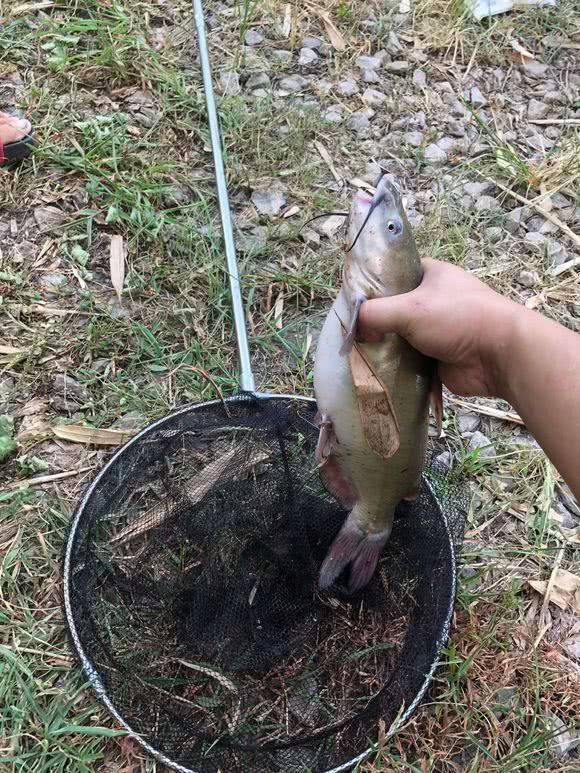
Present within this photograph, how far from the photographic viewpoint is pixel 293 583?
2439mm

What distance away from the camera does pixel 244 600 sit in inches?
93.9

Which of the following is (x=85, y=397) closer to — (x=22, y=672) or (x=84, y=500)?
(x=84, y=500)

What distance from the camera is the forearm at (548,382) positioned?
5.92 ft

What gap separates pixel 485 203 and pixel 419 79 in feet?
3.44

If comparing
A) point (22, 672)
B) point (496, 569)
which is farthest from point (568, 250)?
point (22, 672)

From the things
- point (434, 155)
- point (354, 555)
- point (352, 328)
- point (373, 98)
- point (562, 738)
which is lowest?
point (562, 738)

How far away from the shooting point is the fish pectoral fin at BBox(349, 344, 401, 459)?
6.59 feet

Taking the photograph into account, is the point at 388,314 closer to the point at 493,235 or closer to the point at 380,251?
the point at 380,251

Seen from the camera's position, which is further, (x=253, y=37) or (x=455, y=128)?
(x=253, y=37)

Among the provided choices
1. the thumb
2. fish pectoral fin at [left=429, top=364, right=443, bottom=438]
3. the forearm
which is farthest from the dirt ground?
the thumb

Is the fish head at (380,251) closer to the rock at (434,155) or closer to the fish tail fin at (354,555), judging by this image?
the fish tail fin at (354,555)

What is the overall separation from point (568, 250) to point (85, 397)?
8.20ft

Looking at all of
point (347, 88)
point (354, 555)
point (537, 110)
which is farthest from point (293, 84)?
point (354, 555)

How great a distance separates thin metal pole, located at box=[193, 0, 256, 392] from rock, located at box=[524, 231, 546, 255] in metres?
1.52
